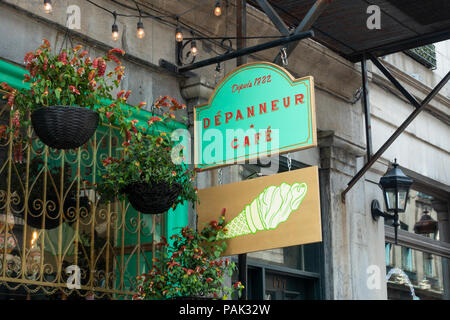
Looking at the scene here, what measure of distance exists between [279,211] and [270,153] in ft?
1.51

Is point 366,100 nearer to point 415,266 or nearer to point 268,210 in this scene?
point 415,266

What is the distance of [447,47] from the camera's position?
12.9 m

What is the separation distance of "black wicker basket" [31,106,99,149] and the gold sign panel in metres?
1.51

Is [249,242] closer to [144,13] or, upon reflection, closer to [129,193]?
[129,193]

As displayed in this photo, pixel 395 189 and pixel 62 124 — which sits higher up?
pixel 395 189

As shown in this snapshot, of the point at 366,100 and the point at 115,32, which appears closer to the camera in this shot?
the point at 115,32

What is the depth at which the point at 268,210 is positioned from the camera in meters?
6.47

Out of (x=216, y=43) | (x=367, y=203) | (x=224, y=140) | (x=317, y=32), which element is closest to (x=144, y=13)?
(x=216, y=43)

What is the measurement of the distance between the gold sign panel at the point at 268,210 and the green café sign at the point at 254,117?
0.85 ft

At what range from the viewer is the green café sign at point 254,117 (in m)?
6.32

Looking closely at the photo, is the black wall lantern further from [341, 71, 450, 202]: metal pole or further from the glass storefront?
the glass storefront

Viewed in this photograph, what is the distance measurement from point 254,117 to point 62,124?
1.65 meters

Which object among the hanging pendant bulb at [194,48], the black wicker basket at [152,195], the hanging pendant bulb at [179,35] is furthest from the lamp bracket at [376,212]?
the black wicker basket at [152,195]

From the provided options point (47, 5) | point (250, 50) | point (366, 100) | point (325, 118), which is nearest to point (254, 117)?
point (250, 50)
